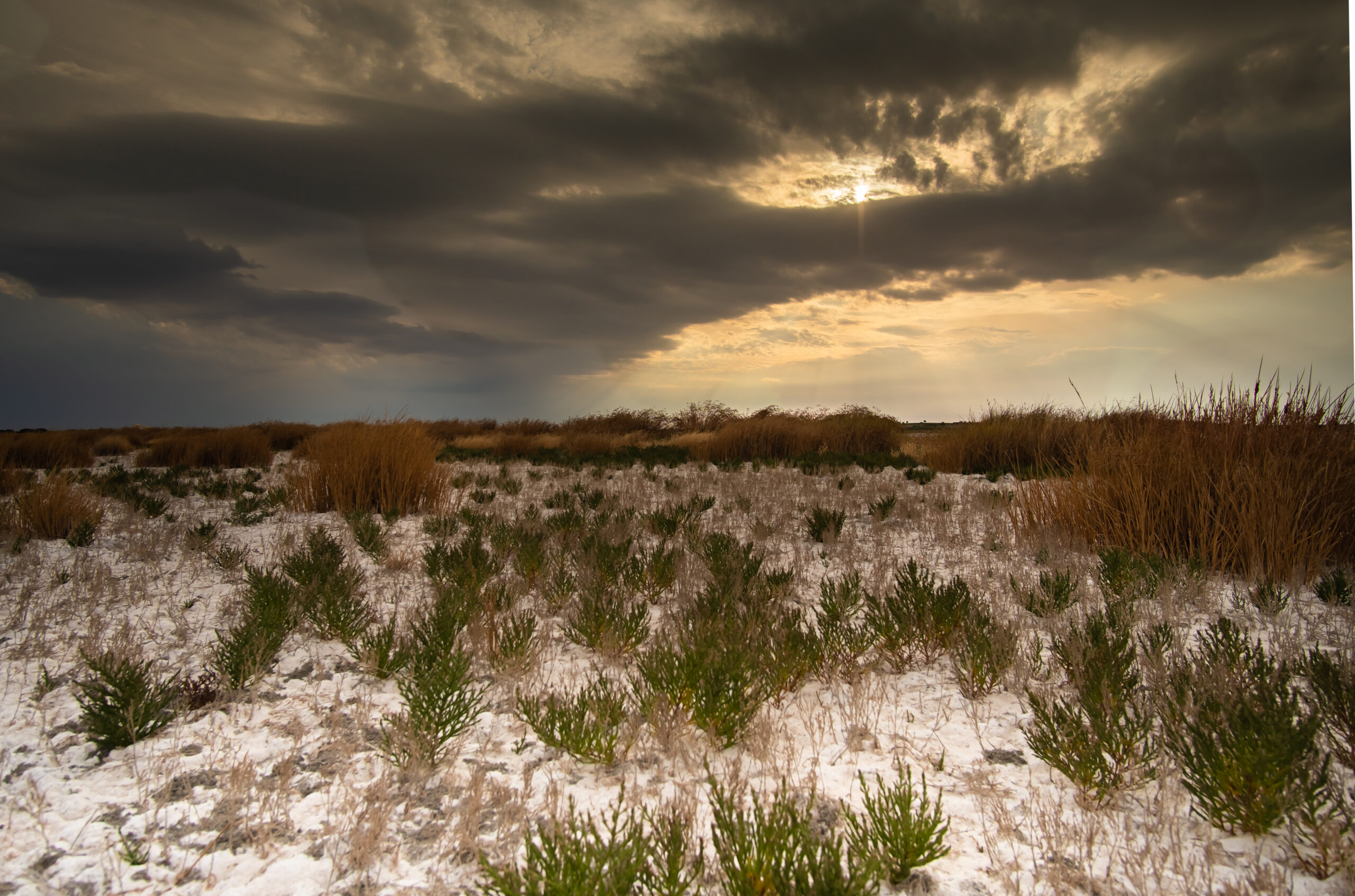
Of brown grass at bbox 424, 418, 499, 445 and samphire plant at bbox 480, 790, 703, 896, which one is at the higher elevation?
brown grass at bbox 424, 418, 499, 445

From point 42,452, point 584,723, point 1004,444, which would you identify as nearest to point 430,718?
point 584,723

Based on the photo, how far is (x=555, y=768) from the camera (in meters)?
2.61

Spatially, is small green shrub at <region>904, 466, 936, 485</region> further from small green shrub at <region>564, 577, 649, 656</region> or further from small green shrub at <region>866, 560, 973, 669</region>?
small green shrub at <region>564, 577, 649, 656</region>

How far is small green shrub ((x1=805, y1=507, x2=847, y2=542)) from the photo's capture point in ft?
21.8

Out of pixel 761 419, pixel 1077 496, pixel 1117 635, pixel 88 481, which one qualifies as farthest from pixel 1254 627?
pixel 761 419

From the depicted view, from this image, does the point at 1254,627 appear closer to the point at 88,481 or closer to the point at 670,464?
the point at 670,464

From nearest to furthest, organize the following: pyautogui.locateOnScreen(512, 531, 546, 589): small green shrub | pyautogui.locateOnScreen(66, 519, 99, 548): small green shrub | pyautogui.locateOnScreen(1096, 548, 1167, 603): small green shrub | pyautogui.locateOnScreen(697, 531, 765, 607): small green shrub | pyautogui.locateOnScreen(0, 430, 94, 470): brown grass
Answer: pyautogui.locateOnScreen(697, 531, 765, 607): small green shrub < pyautogui.locateOnScreen(1096, 548, 1167, 603): small green shrub < pyautogui.locateOnScreen(512, 531, 546, 589): small green shrub < pyautogui.locateOnScreen(66, 519, 99, 548): small green shrub < pyautogui.locateOnScreen(0, 430, 94, 470): brown grass

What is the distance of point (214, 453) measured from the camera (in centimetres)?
1495

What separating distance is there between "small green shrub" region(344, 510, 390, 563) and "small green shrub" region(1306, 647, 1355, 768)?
19.9 ft

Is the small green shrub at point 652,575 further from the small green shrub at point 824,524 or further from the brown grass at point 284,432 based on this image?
the brown grass at point 284,432

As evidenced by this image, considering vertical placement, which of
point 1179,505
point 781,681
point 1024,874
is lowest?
point 1024,874

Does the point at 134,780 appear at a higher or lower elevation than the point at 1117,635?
lower

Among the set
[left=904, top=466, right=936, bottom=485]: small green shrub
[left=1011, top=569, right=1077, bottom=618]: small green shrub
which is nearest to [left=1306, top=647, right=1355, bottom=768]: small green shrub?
[left=1011, top=569, right=1077, bottom=618]: small green shrub

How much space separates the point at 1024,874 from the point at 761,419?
1859cm
